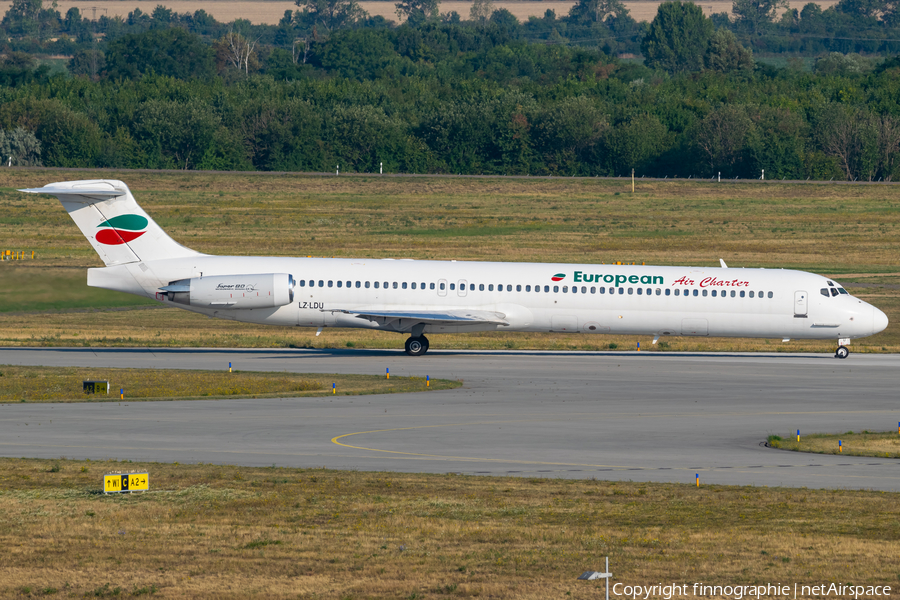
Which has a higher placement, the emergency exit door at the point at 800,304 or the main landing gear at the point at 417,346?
the emergency exit door at the point at 800,304

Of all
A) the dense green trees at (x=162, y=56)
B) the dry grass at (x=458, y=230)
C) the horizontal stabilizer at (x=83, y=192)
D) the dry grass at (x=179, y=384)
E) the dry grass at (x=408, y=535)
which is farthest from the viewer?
the dense green trees at (x=162, y=56)

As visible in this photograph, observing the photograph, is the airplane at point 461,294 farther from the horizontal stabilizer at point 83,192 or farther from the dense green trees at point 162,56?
the dense green trees at point 162,56

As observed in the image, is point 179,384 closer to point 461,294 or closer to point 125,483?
point 461,294

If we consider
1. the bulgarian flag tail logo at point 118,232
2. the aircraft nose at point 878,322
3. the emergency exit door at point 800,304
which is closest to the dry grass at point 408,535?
the bulgarian flag tail logo at point 118,232

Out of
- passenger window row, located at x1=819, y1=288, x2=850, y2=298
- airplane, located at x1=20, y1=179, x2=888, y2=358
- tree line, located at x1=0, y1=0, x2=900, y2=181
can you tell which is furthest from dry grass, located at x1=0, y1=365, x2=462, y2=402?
tree line, located at x1=0, y1=0, x2=900, y2=181

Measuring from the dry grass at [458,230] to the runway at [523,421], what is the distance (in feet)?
24.1

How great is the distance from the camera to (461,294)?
45.5 metres

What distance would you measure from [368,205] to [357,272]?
57.7m

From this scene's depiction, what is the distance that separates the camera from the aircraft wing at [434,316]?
4462 cm

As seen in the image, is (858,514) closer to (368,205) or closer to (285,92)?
(368,205)

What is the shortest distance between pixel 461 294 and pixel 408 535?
26948 millimetres

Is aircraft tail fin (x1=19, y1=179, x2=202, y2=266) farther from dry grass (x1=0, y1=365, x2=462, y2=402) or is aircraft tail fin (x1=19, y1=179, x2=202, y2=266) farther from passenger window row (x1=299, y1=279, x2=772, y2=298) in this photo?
dry grass (x1=0, y1=365, x2=462, y2=402)

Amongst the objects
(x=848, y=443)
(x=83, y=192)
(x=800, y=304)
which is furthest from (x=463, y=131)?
(x=848, y=443)

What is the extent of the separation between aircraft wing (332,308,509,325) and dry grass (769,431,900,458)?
17670mm
